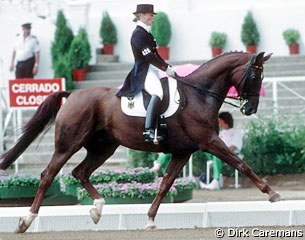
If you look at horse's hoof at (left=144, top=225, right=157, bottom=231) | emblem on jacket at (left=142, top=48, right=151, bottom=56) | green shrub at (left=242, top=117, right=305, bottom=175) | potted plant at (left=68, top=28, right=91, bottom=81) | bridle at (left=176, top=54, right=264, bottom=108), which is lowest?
green shrub at (left=242, top=117, right=305, bottom=175)

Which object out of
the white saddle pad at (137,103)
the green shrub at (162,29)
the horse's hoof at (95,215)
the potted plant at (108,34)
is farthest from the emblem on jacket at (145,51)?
the potted plant at (108,34)

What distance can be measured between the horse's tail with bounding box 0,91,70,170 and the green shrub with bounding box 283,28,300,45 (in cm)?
1095

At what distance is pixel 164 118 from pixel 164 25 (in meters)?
11.8

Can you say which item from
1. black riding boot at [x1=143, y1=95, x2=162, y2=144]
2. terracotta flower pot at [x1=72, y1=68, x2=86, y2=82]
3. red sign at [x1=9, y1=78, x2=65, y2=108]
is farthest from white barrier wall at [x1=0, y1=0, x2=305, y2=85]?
black riding boot at [x1=143, y1=95, x2=162, y2=144]

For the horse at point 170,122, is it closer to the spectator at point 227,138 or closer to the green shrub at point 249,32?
the spectator at point 227,138

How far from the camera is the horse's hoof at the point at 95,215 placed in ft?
44.6

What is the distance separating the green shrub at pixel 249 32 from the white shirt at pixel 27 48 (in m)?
4.08

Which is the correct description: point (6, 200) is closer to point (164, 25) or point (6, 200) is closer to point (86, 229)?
point (86, 229)

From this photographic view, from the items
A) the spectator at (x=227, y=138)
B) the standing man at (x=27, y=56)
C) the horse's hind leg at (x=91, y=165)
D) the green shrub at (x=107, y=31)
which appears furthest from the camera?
the green shrub at (x=107, y=31)

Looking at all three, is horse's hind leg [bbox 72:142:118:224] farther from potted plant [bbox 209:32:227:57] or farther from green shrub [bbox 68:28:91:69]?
potted plant [bbox 209:32:227:57]

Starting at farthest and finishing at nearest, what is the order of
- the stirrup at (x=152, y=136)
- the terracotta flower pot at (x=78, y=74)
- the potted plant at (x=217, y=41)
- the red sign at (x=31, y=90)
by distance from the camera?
1. the potted plant at (x=217, y=41)
2. the terracotta flower pot at (x=78, y=74)
3. the red sign at (x=31, y=90)
4. the stirrup at (x=152, y=136)

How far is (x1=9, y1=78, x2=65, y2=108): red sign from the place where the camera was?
20297 millimetres

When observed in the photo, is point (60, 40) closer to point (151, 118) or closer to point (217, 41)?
point (217, 41)

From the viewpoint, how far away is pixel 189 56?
25.5m
